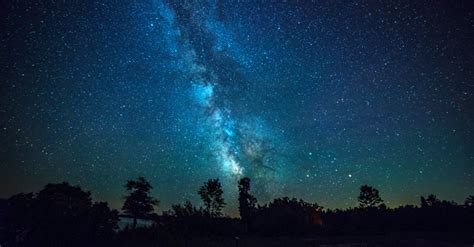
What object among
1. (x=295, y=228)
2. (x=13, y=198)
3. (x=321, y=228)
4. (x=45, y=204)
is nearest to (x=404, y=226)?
(x=321, y=228)

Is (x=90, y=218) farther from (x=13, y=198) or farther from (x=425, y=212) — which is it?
(x=425, y=212)

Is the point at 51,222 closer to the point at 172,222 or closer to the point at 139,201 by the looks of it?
the point at 172,222

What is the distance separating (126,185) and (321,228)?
104 ft

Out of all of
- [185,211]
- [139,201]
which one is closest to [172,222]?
[185,211]

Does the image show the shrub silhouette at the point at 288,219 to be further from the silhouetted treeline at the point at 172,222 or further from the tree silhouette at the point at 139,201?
the tree silhouette at the point at 139,201

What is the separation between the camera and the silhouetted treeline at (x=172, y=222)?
20.7m

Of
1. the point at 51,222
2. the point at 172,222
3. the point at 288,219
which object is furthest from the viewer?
the point at 288,219

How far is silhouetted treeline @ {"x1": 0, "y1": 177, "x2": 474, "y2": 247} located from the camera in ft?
67.8

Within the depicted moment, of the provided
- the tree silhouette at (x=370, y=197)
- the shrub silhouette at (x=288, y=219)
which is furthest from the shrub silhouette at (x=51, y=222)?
the tree silhouette at (x=370, y=197)

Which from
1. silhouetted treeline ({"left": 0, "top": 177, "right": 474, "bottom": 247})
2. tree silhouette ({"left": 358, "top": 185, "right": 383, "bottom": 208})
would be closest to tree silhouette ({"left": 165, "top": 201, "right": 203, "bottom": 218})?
silhouetted treeline ({"left": 0, "top": 177, "right": 474, "bottom": 247})

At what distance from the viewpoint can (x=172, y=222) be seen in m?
25.3

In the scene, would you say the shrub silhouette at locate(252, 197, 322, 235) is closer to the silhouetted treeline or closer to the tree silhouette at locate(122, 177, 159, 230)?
the silhouetted treeline

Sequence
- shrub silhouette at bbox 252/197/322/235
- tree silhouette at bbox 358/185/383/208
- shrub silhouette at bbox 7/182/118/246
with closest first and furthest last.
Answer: shrub silhouette at bbox 7/182/118/246, shrub silhouette at bbox 252/197/322/235, tree silhouette at bbox 358/185/383/208

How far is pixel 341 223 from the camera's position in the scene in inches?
1411
